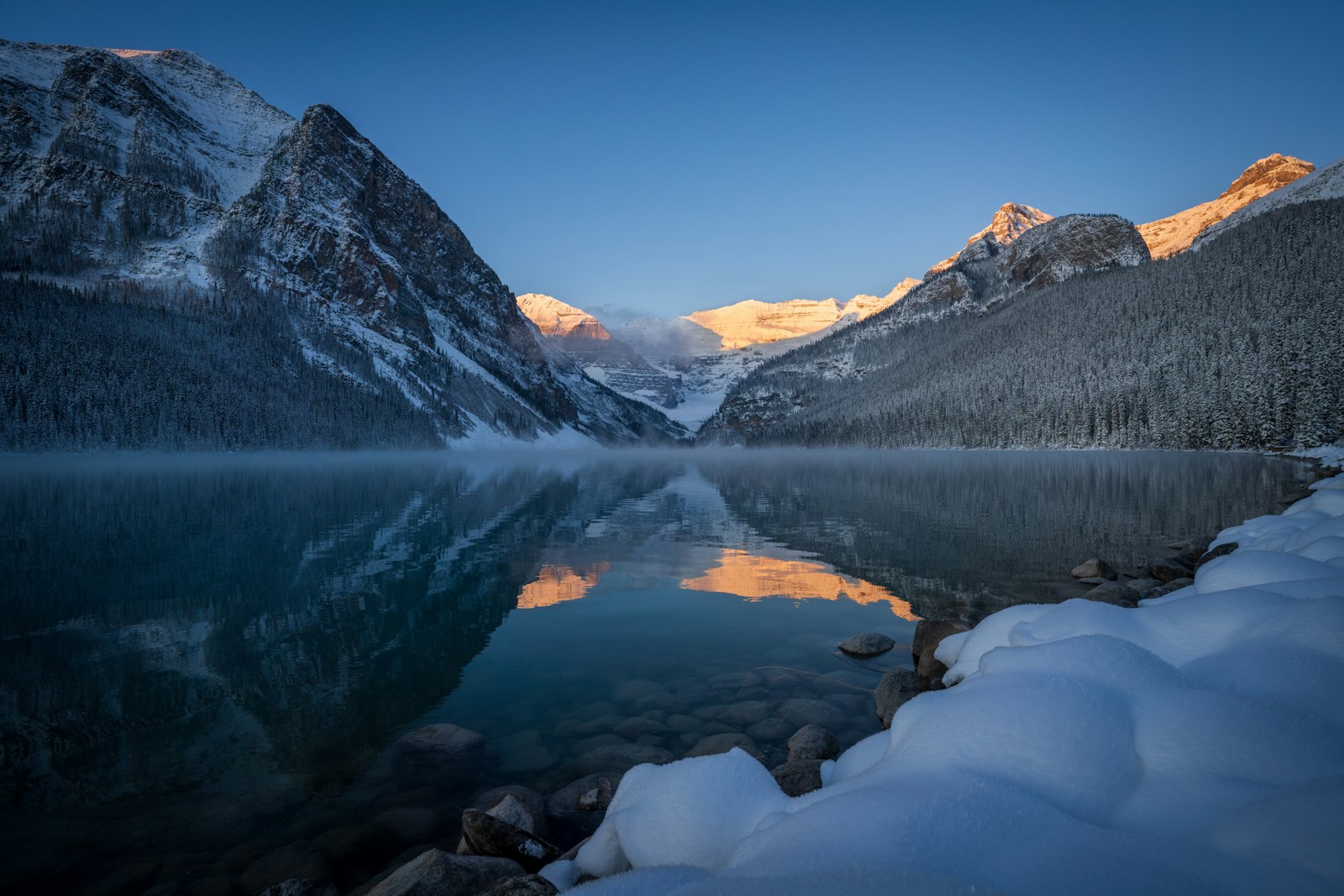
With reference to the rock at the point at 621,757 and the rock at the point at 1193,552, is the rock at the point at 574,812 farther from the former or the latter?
the rock at the point at 1193,552

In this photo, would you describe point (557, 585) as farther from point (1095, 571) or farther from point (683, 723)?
point (1095, 571)

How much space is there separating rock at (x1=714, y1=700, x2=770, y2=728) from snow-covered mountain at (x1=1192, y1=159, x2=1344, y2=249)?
189 metres

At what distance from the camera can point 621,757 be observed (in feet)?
26.7

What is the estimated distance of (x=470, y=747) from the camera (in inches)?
328

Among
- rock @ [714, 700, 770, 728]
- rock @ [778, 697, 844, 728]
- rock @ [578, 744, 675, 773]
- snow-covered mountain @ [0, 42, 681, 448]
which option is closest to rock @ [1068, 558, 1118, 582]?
rock @ [778, 697, 844, 728]

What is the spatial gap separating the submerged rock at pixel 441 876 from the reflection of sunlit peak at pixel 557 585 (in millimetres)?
10633

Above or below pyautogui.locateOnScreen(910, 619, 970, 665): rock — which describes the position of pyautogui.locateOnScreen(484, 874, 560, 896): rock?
above

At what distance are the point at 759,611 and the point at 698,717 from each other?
5694 millimetres

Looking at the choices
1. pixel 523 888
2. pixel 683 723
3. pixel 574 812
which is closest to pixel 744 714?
pixel 683 723

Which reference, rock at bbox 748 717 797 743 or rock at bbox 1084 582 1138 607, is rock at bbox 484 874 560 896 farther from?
rock at bbox 1084 582 1138 607

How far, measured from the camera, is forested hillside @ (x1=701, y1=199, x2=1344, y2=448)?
77188 mm

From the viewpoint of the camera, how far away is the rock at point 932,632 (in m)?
10.3

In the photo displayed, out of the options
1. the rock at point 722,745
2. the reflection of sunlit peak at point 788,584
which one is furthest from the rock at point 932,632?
the rock at point 722,745

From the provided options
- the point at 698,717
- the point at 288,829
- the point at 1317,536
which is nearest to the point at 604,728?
the point at 698,717
